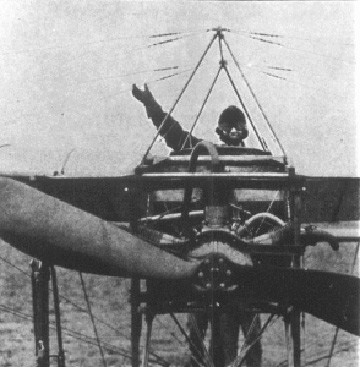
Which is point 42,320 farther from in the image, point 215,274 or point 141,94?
point 141,94

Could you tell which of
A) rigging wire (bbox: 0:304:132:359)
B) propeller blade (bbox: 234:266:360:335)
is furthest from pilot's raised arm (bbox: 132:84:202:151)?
propeller blade (bbox: 234:266:360:335)

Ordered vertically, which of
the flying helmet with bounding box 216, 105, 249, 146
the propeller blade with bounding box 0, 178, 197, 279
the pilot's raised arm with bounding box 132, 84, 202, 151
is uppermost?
the pilot's raised arm with bounding box 132, 84, 202, 151

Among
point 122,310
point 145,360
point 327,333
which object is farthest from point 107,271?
point 327,333

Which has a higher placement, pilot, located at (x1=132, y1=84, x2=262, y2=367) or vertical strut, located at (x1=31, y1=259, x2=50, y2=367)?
pilot, located at (x1=132, y1=84, x2=262, y2=367)

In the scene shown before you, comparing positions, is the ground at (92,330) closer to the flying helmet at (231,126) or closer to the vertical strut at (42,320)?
the flying helmet at (231,126)

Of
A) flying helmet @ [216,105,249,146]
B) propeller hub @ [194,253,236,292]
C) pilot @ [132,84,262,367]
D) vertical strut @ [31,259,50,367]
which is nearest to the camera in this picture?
propeller hub @ [194,253,236,292]

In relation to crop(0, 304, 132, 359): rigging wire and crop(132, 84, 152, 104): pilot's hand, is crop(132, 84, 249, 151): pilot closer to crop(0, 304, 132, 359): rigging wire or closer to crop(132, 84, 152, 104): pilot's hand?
crop(132, 84, 152, 104): pilot's hand
